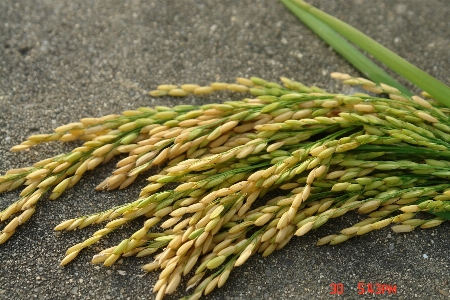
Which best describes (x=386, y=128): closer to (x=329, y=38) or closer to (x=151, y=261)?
(x=329, y=38)

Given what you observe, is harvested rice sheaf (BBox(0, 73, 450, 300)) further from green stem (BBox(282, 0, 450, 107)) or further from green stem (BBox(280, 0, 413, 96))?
green stem (BBox(280, 0, 413, 96))
